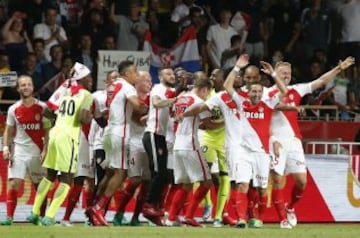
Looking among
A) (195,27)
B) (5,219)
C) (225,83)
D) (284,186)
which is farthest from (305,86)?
(195,27)

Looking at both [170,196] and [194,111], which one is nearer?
[194,111]

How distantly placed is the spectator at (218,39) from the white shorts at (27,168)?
25.6ft

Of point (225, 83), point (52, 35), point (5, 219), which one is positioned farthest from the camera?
point (52, 35)

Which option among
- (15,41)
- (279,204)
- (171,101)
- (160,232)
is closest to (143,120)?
(171,101)

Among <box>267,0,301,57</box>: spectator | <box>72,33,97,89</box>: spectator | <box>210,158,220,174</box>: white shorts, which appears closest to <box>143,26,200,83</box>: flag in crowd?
<box>72,33,97,89</box>: spectator

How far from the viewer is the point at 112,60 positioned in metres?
27.5

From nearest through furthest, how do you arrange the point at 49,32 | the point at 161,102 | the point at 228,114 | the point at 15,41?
the point at 228,114 → the point at 161,102 → the point at 15,41 → the point at 49,32

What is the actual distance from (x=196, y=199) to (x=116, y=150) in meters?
1.73

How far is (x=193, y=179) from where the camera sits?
2394cm

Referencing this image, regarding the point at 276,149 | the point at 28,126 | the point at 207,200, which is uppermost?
the point at 28,126

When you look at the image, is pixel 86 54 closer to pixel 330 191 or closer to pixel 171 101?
pixel 330 191

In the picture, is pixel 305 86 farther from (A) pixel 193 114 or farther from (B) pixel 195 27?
(B) pixel 195 27

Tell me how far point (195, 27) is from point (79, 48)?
9.61 feet

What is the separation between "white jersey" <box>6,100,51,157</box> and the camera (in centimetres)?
2395
